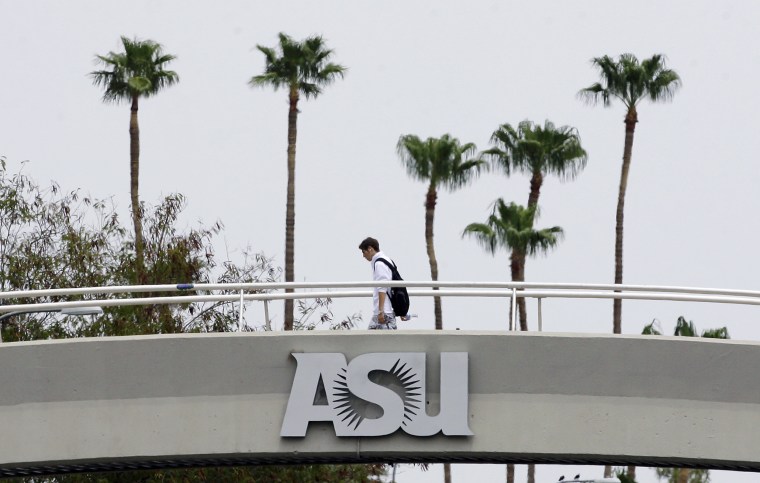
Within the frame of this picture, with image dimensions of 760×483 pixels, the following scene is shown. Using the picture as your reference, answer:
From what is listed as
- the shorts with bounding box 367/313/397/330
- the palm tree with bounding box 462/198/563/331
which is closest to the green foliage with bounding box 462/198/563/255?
the palm tree with bounding box 462/198/563/331

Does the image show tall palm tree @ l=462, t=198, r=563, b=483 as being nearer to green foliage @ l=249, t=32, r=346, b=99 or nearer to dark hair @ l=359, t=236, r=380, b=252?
green foliage @ l=249, t=32, r=346, b=99

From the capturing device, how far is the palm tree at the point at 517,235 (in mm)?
52000

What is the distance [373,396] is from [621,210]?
104 feet

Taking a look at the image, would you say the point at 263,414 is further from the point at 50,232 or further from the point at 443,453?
the point at 50,232

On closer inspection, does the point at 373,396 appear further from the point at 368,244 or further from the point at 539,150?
the point at 539,150

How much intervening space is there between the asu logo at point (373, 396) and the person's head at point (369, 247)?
4.27ft

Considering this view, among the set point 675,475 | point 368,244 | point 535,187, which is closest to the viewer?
point 368,244

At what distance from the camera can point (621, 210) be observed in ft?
162

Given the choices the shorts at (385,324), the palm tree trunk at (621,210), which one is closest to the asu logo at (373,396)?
the shorts at (385,324)

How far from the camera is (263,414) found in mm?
19047

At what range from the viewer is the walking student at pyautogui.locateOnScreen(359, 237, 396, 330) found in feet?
60.9

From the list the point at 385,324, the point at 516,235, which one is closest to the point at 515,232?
the point at 516,235

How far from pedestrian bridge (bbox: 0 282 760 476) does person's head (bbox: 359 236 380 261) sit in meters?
1.07

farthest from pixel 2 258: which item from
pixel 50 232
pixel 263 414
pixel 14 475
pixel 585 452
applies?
pixel 585 452
